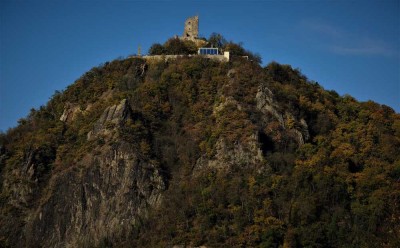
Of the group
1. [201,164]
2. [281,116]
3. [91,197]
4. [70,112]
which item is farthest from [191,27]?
[91,197]

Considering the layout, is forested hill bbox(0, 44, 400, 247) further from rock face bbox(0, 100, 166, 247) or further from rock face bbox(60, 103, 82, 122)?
rock face bbox(60, 103, 82, 122)

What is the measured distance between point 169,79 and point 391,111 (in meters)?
26.9

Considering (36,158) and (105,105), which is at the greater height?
(105,105)

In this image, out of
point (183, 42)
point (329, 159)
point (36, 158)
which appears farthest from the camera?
point (183, 42)

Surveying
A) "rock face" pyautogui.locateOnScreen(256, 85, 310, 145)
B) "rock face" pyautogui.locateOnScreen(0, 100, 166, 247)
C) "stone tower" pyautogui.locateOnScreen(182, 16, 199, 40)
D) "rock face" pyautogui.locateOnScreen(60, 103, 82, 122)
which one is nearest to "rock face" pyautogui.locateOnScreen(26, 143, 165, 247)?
"rock face" pyautogui.locateOnScreen(0, 100, 166, 247)

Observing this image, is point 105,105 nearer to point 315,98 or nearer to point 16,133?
point 16,133

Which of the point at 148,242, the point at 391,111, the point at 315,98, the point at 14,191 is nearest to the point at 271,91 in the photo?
the point at 315,98

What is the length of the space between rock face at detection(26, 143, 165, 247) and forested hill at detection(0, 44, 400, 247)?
0.39 ft

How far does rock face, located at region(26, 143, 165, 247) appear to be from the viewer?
261 ft

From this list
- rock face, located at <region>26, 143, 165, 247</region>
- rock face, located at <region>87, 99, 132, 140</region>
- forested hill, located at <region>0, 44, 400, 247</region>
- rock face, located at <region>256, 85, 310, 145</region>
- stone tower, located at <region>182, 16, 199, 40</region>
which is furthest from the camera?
stone tower, located at <region>182, 16, 199, 40</region>

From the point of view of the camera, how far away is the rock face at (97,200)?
261ft

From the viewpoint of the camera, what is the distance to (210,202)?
7806 cm

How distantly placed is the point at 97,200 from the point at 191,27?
37713 mm

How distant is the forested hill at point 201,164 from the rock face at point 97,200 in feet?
0.39
